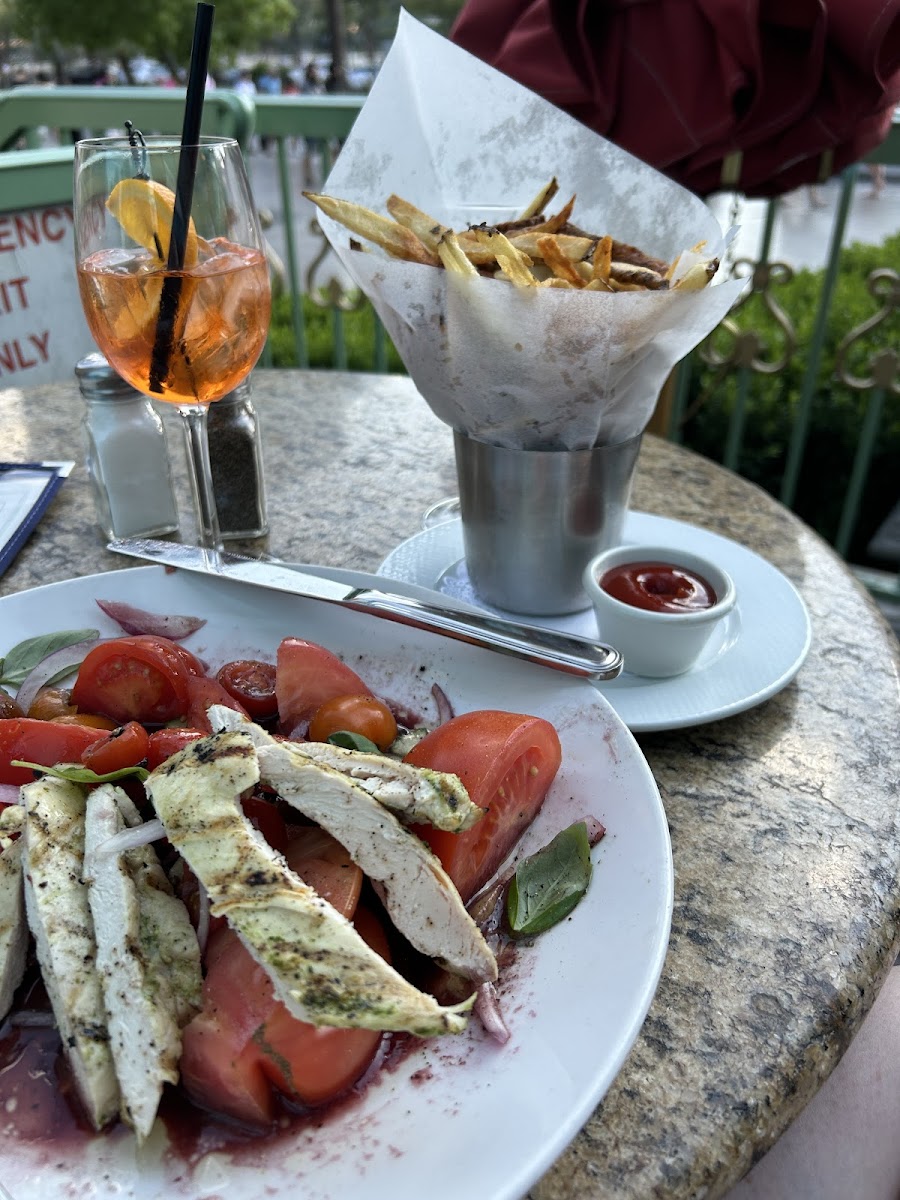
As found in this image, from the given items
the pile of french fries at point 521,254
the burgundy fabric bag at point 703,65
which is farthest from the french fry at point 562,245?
the burgundy fabric bag at point 703,65

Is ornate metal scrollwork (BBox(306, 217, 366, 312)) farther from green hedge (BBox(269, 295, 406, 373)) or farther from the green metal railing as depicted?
green hedge (BBox(269, 295, 406, 373))

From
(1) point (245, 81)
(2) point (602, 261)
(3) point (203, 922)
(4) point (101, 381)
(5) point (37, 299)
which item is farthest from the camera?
(1) point (245, 81)

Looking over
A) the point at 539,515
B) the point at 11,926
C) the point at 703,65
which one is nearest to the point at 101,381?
the point at 539,515

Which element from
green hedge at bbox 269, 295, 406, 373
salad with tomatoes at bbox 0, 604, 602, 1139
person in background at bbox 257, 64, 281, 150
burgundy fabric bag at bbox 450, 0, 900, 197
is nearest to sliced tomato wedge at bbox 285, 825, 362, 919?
salad with tomatoes at bbox 0, 604, 602, 1139

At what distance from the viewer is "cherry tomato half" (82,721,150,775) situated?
89cm

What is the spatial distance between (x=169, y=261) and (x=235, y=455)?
417 mm

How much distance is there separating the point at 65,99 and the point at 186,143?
379cm

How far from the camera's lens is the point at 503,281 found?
1.11 metres

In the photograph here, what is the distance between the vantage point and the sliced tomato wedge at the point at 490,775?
0.82m

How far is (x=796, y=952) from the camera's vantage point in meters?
0.83

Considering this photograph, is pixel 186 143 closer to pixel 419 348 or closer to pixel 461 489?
pixel 419 348

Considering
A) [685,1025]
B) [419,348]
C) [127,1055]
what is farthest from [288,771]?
[419,348]

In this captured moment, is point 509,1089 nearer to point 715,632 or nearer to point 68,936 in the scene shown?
point 68,936

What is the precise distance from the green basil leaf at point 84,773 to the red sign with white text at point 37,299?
10.5ft
